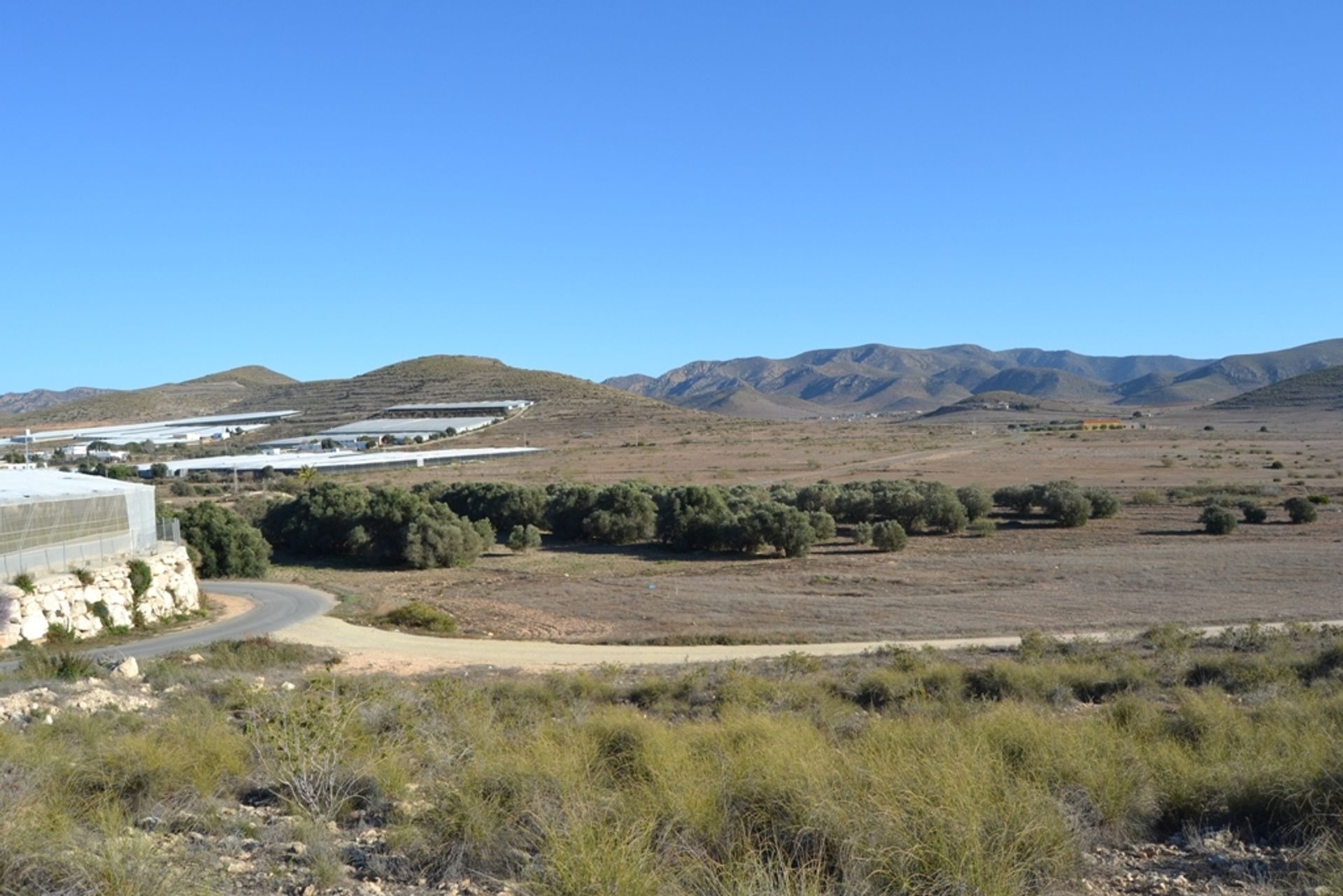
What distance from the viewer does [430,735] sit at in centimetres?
1035

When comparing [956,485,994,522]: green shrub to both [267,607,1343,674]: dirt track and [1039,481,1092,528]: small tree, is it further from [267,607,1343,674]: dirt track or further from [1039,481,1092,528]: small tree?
[267,607,1343,674]: dirt track

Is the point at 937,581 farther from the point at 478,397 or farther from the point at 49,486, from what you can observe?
the point at 478,397

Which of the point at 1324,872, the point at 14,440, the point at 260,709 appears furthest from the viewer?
the point at 14,440

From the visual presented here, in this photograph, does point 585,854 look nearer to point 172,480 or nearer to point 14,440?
point 172,480

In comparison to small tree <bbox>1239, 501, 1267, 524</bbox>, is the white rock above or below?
above

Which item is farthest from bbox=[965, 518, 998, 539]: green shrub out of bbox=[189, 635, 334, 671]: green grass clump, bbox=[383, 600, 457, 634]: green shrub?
bbox=[189, 635, 334, 671]: green grass clump

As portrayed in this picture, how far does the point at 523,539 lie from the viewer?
49312 millimetres

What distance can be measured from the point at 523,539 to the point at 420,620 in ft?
64.7

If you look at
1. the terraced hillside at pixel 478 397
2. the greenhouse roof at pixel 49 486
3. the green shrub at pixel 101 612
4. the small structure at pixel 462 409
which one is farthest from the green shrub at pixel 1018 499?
the small structure at pixel 462 409

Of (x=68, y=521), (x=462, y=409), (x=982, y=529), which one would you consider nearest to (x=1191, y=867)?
(x=68, y=521)

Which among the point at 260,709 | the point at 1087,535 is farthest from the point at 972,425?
the point at 260,709

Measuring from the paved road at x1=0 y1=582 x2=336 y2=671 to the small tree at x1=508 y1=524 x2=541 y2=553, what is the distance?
520 inches

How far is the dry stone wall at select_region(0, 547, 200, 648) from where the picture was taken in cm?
2423

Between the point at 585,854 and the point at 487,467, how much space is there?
84328 mm
